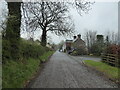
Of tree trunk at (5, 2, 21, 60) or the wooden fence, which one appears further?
the wooden fence

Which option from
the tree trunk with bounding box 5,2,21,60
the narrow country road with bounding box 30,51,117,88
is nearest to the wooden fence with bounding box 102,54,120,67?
the narrow country road with bounding box 30,51,117,88

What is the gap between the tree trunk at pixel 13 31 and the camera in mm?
7665

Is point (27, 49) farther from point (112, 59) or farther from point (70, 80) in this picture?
point (112, 59)

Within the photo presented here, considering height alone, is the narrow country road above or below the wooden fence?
below

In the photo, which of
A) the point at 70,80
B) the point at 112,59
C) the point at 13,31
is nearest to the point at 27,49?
the point at 13,31

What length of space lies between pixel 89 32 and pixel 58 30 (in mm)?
26366

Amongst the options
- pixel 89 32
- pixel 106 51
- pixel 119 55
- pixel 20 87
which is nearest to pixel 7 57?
pixel 20 87

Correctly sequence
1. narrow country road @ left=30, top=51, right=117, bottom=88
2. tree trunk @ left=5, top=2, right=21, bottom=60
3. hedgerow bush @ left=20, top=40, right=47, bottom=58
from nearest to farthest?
narrow country road @ left=30, top=51, right=117, bottom=88 → tree trunk @ left=5, top=2, right=21, bottom=60 → hedgerow bush @ left=20, top=40, right=47, bottom=58

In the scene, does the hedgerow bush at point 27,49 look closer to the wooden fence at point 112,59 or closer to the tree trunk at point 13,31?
the tree trunk at point 13,31

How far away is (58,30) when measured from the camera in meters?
27.8

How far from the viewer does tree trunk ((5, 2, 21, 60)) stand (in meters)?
7.67

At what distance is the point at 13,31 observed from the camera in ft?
27.5

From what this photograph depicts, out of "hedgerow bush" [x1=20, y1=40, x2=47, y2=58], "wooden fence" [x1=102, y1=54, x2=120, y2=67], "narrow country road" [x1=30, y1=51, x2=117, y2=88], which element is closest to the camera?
"narrow country road" [x1=30, y1=51, x2=117, y2=88]

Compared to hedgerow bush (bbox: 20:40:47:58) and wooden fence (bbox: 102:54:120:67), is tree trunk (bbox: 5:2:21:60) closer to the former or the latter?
hedgerow bush (bbox: 20:40:47:58)
